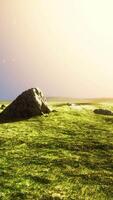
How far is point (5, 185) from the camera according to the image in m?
16.3

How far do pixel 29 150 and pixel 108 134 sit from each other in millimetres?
6052

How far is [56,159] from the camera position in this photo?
64.6 feet

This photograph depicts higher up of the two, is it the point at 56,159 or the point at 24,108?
the point at 24,108

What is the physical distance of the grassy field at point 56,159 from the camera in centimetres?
1600

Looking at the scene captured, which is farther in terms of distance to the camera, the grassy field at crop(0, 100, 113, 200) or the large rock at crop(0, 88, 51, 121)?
the large rock at crop(0, 88, 51, 121)

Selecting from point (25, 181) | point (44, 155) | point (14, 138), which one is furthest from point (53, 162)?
point (14, 138)

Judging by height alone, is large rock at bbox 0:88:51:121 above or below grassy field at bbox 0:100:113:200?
above

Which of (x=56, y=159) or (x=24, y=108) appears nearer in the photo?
(x=56, y=159)

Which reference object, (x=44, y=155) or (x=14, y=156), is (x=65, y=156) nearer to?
(x=44, y=155)

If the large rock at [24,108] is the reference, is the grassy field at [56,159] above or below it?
below

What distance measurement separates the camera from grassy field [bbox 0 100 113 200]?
16000 millimetres

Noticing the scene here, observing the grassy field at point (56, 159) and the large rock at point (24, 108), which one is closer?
the grassy field at point (56, 159)

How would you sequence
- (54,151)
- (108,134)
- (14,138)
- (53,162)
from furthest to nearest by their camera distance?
(108,134), (14,138), (54,151), (53,162)

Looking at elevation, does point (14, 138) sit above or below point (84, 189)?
above
